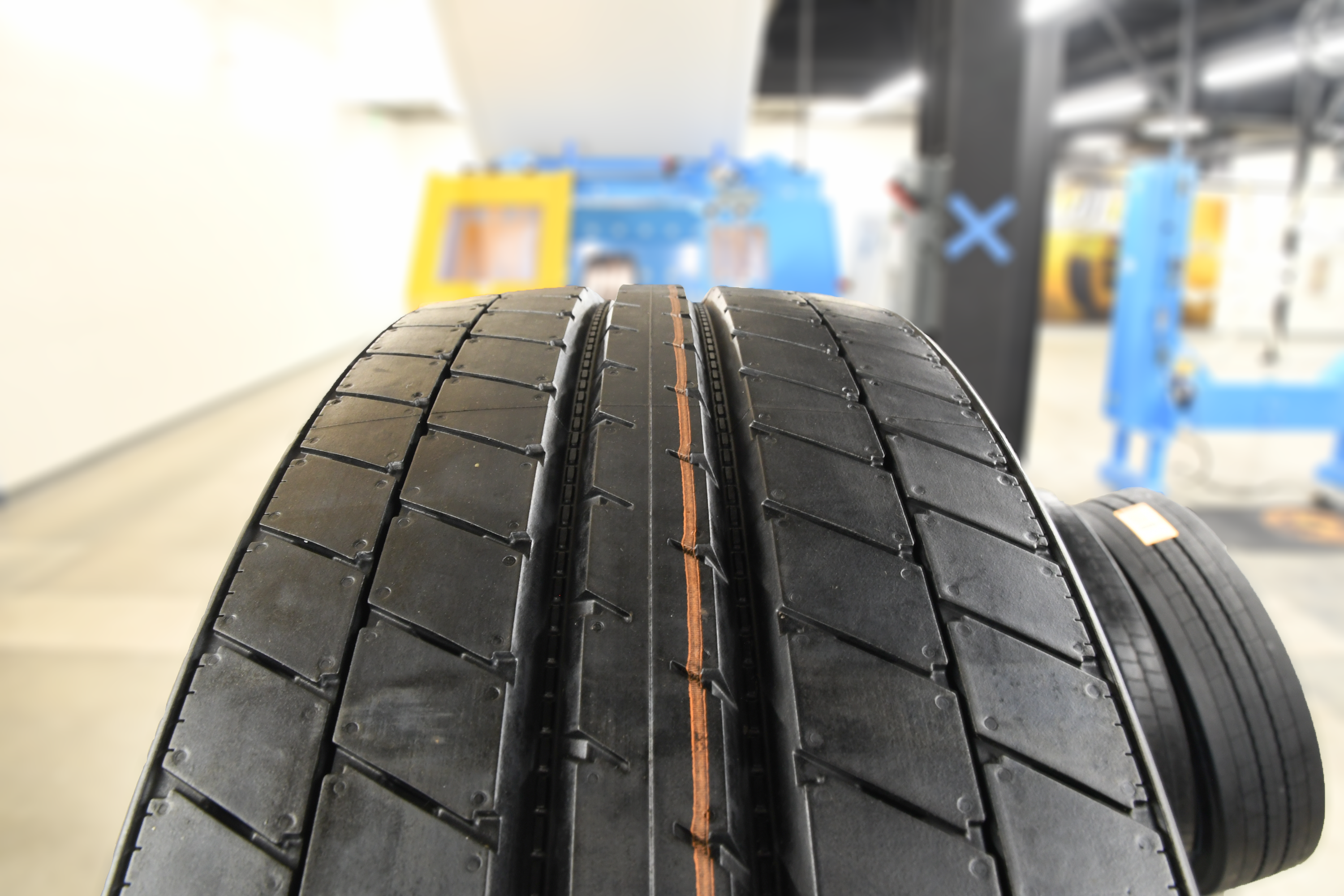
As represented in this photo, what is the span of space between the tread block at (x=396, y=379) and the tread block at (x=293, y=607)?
0.77 ft

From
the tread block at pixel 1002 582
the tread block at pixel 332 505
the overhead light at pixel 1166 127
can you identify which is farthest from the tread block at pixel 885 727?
the overhead light at pixel 1166 127

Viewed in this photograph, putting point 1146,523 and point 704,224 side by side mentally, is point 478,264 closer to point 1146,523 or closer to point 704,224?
point 704,224

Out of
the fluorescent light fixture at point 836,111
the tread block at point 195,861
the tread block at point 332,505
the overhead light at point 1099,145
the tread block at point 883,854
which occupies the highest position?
the overhead light at point 1099,145

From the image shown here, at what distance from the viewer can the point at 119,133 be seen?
5.41m

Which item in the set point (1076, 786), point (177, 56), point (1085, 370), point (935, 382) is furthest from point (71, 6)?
point (1085, 370)

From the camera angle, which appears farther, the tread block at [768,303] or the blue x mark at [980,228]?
→ the blue x mark at [980,228]

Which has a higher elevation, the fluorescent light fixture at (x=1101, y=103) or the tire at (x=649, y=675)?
the fluorescent light fixture at (x=1101, y=103)

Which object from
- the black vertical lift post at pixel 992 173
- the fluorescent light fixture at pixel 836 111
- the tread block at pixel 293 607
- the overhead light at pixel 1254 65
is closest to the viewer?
the tread block at pixel 293 607

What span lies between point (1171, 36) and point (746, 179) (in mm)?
9711

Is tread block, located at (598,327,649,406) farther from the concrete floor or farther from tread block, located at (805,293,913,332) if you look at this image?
the concrete floor

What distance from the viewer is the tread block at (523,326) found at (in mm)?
1051

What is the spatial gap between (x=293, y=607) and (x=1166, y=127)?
18280 millimetres

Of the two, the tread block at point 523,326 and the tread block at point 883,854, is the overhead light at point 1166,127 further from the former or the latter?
the tread block at point 883,854

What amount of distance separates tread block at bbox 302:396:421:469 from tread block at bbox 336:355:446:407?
1 centimetres
